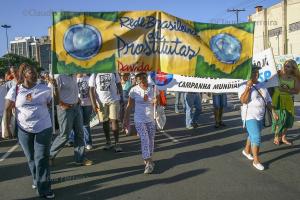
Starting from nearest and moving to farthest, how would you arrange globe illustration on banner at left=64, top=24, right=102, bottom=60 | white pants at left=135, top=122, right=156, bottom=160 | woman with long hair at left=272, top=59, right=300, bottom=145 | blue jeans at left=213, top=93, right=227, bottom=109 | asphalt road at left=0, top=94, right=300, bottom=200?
asphalt road at left=0, top=94, right=300, bottom=200, globe illustration on banner at left=64, top=24, right=102, bottom=60, white pants at left=135, top=122, right=156, bottom=160, woman with long hair at left=272, top=59, right=300, bottom=145, blue jeans at left=213, top=93, right=227, bottom=109

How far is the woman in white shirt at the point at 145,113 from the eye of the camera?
6.84 meters

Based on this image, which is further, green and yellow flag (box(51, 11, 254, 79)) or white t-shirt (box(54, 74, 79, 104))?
white t-shirt (box(54, 74, 79, 104))

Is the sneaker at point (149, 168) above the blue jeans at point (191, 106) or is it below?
below

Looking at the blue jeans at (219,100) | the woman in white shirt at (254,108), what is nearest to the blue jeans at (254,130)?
the woman in white shirt at (254,108)

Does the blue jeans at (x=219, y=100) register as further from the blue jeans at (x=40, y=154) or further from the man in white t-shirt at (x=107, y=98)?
the blue jeans at (x=40, y=154)

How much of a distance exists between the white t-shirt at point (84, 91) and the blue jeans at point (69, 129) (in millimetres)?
1354

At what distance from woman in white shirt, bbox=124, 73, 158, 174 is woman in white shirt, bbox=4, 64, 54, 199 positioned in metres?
1.64

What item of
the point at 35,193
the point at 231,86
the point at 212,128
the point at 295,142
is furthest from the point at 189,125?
the point at 35,193

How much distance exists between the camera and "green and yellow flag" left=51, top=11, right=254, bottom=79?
6.58 m

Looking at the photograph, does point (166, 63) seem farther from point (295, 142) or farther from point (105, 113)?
point (295, 142)

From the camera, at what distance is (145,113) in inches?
271

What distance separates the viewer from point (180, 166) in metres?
7.21

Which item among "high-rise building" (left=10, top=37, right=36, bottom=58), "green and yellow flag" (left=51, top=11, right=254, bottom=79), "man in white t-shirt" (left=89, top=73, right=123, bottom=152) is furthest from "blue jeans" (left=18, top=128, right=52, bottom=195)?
"high-rise building" (left=10, top=37, right=36, bottom=58)

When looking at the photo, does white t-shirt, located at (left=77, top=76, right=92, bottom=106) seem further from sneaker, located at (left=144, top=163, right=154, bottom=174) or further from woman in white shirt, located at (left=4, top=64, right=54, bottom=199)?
woman in white shirt, located at (left=4, top=64, right=54, bottom=199)
